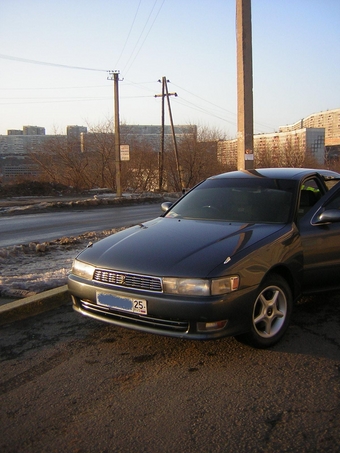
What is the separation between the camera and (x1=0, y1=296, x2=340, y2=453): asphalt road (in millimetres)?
2582

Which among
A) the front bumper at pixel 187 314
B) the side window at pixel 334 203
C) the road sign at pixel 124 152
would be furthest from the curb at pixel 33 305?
the road sign at pixel 124 152

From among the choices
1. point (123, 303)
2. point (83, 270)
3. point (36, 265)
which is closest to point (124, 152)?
point (36, 265)

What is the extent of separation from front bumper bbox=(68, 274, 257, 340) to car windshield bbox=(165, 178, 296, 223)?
48.1 inches

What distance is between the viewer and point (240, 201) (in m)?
4.91

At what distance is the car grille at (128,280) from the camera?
11.5 ft

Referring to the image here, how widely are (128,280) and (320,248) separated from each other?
81.0 inches

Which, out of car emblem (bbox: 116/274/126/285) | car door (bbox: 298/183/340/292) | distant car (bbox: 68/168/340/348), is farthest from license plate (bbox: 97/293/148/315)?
car door (bbox: 298/183/340/292)

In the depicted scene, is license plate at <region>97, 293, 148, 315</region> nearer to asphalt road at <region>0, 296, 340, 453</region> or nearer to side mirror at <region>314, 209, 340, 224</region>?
asphalt road at <region>0, 296, 340, 453</region>

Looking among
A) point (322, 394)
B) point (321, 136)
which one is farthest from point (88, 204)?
point (321, 136)

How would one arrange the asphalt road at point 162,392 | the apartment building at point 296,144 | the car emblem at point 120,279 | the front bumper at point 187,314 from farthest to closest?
the apartment building at point 296,144, the car emblem at point 120,279, the front bumper at point 187,314, the asphalt road at point 162,392

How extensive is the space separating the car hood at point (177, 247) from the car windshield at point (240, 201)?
0.24 metres

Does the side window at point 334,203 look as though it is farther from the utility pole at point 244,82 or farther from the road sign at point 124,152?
the road sign at point 124,152

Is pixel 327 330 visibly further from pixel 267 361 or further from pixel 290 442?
pixel 290 442

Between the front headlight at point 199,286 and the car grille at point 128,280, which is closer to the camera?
the front headlight at point 199,286
